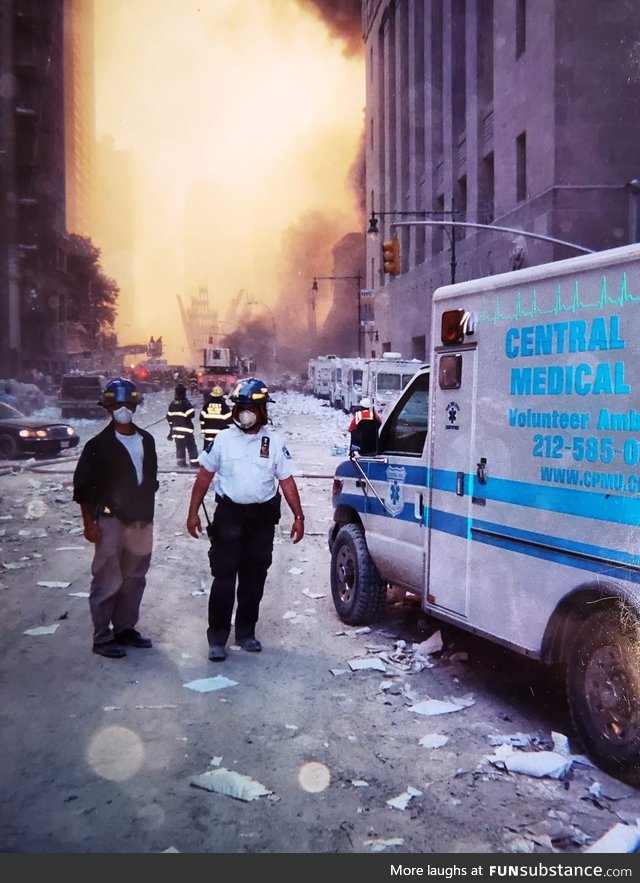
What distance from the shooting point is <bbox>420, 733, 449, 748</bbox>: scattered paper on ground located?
4.74m

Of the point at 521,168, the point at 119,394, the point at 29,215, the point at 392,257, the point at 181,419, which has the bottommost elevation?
the point at 181,419

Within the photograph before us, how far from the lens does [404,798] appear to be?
13.4 feet

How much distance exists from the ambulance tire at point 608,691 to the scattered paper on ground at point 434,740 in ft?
2.42

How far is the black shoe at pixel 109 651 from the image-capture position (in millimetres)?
6172

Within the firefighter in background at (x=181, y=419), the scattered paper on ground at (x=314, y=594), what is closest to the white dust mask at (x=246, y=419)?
the scattered paper on ground at (x=314, y=594)

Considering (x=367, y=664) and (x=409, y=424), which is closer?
(x=367, y=664)

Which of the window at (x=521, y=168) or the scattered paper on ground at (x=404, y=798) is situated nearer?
the scattered paper on ground at (x=404, y=798)

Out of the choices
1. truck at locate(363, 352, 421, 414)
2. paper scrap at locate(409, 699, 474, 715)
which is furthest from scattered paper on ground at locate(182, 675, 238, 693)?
truck at locate(363, 352, 421, 414)

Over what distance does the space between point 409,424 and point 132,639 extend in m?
2.72

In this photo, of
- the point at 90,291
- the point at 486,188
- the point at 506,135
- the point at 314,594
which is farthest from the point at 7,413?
the point at 486,188

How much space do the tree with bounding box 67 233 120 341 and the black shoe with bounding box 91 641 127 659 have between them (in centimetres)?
2177

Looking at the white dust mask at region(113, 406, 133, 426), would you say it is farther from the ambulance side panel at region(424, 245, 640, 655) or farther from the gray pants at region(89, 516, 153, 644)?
the ambulance side panel at region(424, 245, 640, 655)

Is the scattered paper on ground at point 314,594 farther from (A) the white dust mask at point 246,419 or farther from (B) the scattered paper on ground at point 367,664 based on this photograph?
(A) the white dust mask at point 246,419

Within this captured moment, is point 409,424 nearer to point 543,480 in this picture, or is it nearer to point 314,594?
point 543,480
